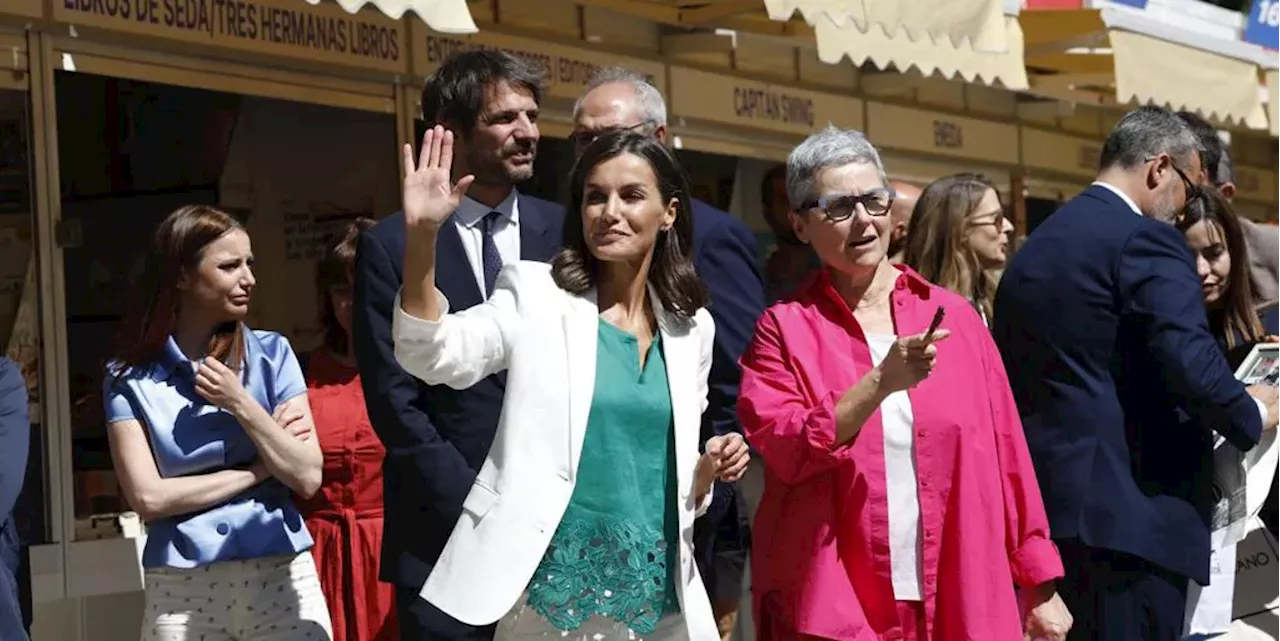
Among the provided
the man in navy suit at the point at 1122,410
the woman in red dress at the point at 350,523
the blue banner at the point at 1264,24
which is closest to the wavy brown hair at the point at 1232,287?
the man in navy suit at the point at 1122,410

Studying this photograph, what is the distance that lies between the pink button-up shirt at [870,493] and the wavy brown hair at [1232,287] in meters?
1.94

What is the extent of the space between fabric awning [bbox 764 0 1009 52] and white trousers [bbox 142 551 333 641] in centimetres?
340

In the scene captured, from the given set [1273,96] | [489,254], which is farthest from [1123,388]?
[1273,96]

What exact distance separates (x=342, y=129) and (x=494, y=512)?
4.78 meters

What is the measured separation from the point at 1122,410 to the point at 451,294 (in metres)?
1.86

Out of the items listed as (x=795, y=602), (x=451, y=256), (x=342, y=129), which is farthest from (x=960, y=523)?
(x=342, y=129)

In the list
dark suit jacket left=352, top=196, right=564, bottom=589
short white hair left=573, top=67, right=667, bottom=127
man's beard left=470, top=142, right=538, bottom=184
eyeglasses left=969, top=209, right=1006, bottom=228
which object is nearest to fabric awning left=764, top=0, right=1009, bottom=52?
eyeglasses left=969, top=209, right=1006, bottom=228

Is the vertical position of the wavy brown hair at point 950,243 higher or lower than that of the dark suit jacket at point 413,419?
higher

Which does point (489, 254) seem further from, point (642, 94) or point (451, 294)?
point (642, 94)

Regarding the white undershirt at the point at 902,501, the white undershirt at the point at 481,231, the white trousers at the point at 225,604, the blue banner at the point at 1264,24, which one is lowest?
the white trousers at the point at 225,604

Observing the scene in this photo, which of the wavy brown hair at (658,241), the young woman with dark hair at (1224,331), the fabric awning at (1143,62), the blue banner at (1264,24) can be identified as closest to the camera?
the wavy brown hair at (658,241)

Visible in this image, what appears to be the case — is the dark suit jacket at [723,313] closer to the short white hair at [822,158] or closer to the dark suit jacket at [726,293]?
the dark suit jacket at [726,293]

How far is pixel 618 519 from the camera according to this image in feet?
13.2

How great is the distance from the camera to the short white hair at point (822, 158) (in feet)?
15.1
